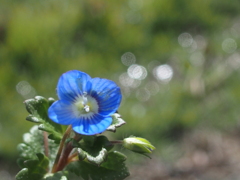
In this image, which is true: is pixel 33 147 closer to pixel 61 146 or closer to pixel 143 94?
pixel 61 146

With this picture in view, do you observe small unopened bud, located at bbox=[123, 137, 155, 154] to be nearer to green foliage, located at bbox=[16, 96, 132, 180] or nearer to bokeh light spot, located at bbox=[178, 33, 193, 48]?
green foliage, located at bbox=[16, 96, 132, 180]

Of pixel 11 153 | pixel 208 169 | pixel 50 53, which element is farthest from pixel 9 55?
pixel 208 169

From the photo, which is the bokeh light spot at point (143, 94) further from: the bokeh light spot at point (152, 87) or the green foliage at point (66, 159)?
the green foliage at point (66, 159)

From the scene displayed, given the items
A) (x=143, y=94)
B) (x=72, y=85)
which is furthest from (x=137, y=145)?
(x=143, y=94)

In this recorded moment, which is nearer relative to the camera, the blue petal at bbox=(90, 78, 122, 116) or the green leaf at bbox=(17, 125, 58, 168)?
the blue petal at bbox=(90, 78, 122, 116)

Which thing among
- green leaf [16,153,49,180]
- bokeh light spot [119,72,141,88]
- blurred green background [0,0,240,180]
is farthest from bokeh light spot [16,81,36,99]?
green leaf [16,153,49,180]

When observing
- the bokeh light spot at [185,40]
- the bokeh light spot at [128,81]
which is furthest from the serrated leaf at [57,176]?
the bokeh light spot at [185,40]
